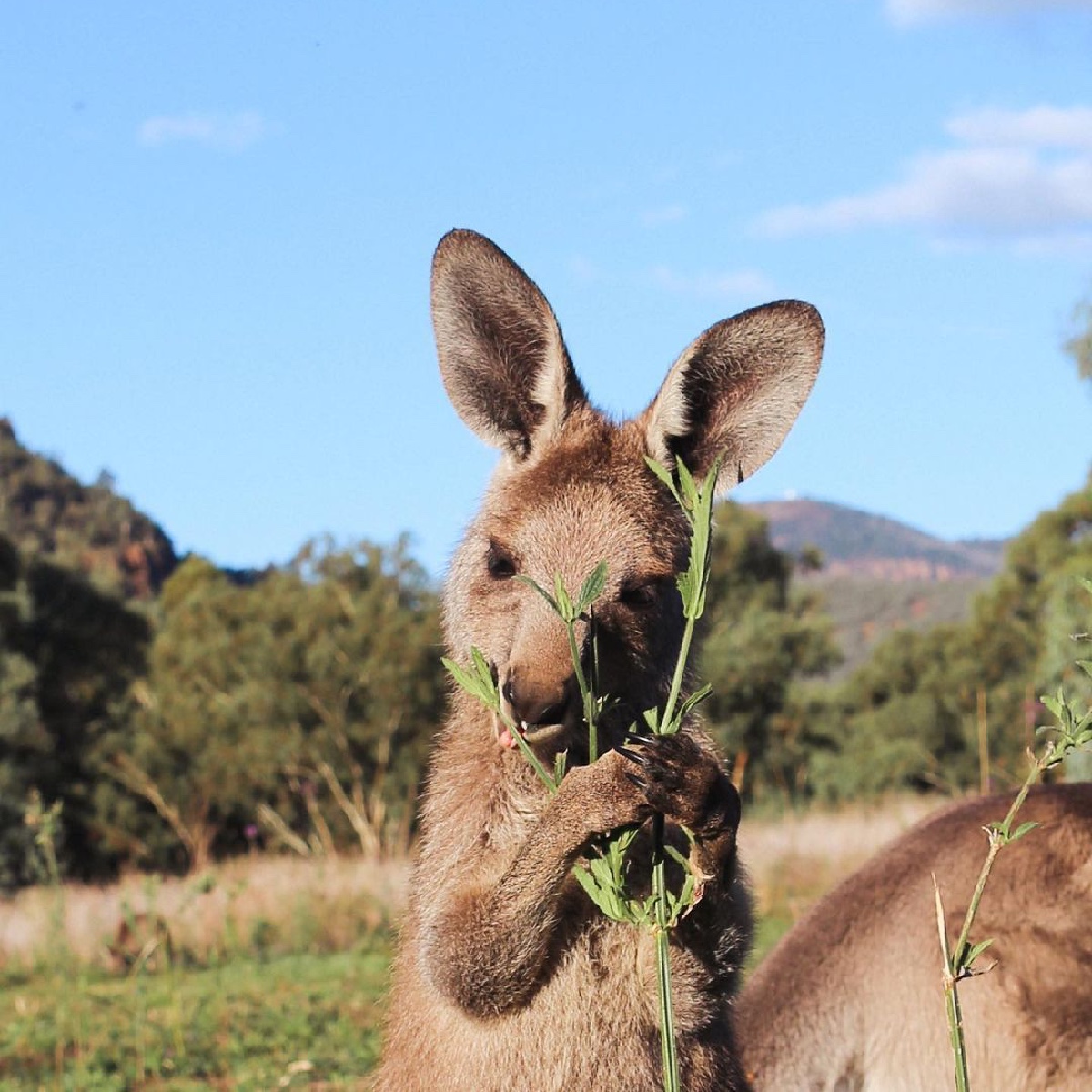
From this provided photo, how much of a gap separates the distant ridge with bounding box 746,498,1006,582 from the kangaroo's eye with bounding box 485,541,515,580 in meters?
165

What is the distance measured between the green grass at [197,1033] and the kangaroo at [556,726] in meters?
1.89

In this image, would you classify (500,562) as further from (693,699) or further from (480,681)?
(693,699)

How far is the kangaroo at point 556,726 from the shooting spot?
9.18 ft

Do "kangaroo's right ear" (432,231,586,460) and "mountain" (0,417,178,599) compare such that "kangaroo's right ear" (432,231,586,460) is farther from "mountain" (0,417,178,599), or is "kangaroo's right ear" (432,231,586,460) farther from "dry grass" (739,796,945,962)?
"mountain" (0,417,178,599)

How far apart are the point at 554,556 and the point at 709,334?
631 mm

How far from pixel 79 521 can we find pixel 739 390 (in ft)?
196

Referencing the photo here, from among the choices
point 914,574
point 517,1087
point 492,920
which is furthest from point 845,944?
point 914,574

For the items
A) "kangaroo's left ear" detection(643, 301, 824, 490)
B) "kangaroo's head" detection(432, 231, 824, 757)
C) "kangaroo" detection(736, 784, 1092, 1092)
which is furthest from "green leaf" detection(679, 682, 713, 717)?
"kangaroo" detection(736, 784, 1092, 1092)

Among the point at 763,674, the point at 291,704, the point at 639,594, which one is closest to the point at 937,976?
the point at 639,594

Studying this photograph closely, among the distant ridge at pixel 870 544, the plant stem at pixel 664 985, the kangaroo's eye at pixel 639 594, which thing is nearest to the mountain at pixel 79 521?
the kangaroo's eye at pixel 639 594

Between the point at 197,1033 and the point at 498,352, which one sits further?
the point at 197,1033

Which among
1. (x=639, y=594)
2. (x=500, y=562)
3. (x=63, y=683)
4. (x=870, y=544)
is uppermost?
(x=870, y=544)

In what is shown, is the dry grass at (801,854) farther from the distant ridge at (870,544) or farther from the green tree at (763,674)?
the distant ridge at (870,544)

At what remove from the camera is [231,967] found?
10602mm
